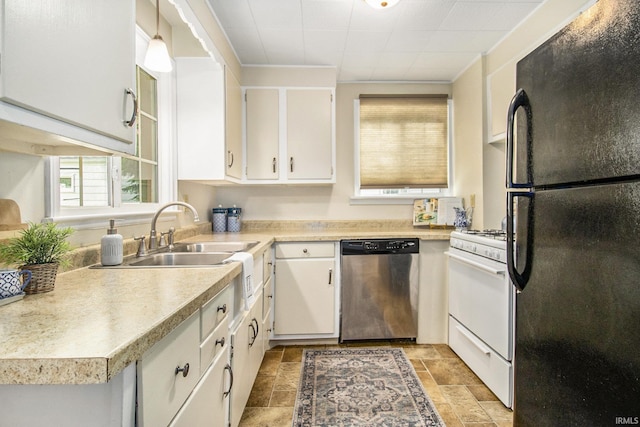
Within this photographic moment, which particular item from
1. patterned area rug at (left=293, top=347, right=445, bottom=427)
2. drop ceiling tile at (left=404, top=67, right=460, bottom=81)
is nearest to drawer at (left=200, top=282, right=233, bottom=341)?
patterned area rug at (left=293, top=347, right=445, bottom=427)

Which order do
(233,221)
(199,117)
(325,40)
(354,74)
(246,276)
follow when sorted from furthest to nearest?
(354,74) → (233,221) → (325,40) → (199,117) → (246,276)

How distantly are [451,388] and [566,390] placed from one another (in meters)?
1.39

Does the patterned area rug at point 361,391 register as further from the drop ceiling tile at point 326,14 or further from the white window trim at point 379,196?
the drop ceiling tile at point 326,14

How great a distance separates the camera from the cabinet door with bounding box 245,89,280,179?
9.77 ft

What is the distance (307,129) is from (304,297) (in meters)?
1.44

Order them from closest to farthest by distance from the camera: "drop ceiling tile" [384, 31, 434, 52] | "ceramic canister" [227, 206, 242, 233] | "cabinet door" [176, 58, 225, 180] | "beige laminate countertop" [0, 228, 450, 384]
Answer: "beige laminate countertop" [0, 228, 450, 384], "cabinet door" [176, 58, 225, 180], "drop ceiling tile" [384, 31, 434, 52], "ceramic canister" [227, 206, 242, 233]

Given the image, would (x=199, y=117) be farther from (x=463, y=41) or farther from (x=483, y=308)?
(x=483, y=308)

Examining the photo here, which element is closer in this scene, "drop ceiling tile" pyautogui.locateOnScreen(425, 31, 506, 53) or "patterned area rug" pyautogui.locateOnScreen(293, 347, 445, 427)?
"patterned area rug" pyautogui.locateOnScreen(293, 347, 445, 427)

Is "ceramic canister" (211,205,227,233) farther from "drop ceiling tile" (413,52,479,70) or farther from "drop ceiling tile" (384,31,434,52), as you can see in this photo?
"drop ceiling tile" (413,52,479,70)

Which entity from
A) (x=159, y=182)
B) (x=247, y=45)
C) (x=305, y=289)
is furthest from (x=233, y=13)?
(x=305, y=289)

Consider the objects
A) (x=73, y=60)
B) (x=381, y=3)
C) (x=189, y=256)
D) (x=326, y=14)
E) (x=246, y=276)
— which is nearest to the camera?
(x=73, y=60)

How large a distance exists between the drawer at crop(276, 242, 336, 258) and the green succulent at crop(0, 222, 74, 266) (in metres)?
1.74

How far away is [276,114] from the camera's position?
9.80 ft

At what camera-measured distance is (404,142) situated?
3.35 m
